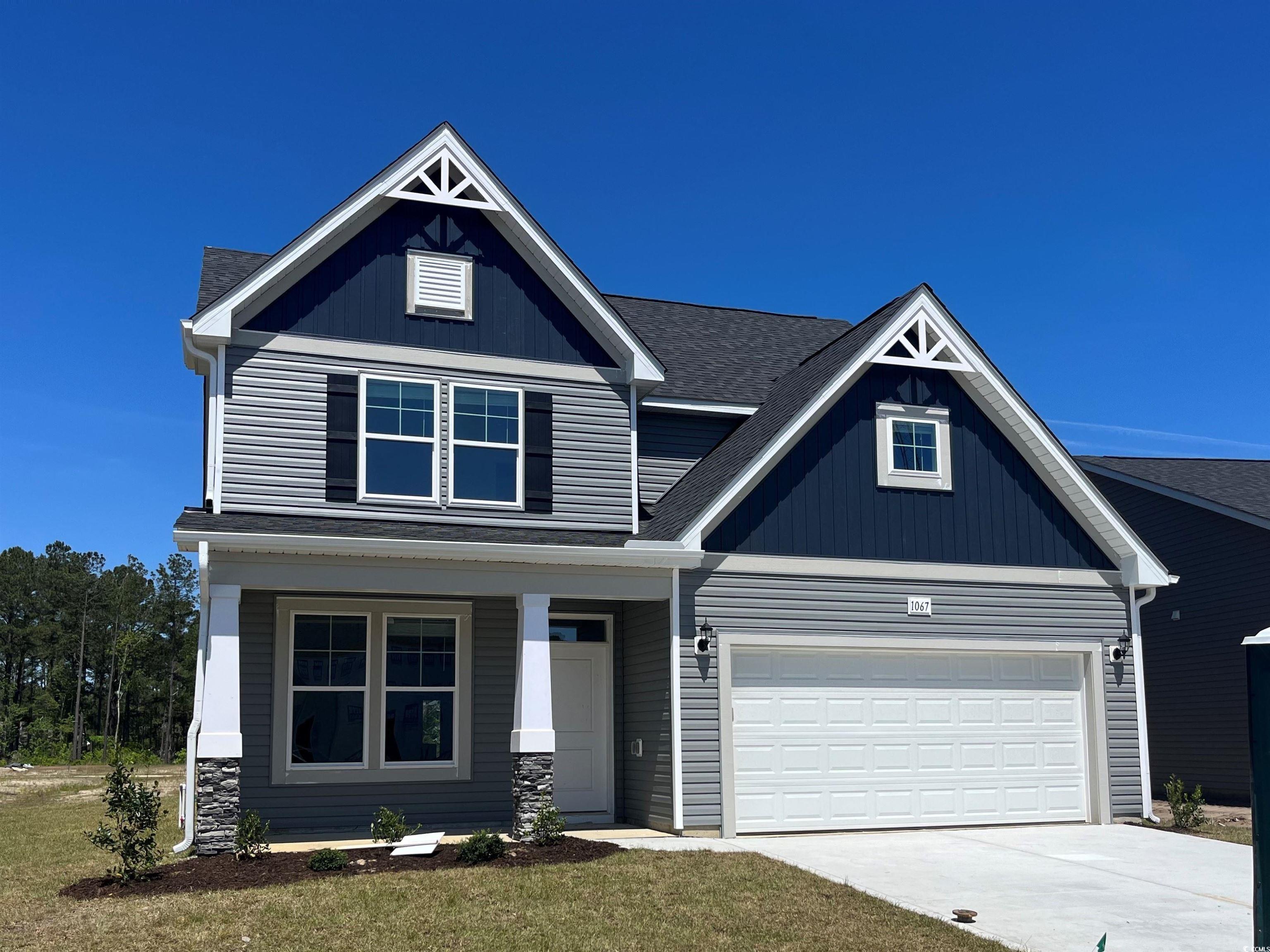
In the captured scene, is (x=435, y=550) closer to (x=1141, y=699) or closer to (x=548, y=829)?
(x=548, y=829)

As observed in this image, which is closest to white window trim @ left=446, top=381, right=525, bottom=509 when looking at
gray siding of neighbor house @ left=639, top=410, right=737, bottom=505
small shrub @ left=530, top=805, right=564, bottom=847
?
gray siding of neighbor house @ left=639, top=410, right=737, bottom=505

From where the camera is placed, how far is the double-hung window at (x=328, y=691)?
13961mm

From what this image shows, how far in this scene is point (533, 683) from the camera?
12.9 metres

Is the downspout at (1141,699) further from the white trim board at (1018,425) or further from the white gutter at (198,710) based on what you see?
the white gutter at (198,710)

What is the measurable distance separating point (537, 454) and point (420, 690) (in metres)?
3.22

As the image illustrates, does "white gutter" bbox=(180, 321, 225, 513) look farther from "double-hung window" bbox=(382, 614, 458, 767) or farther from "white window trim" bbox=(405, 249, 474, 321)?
"double-hung window" bbox=(382, 614, 458, 767)

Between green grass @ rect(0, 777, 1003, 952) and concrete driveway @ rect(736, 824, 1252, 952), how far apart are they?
0.63 meters

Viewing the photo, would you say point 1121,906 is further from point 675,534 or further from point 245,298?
point 245,298

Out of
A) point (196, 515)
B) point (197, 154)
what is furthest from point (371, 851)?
point (197, 154)

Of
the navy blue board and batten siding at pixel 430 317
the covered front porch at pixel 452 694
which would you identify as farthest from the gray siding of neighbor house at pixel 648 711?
the navy blue board and batten siding at pixel 430 317

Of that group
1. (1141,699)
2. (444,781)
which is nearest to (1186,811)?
(1141,699)

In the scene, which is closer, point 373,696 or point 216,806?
point 216,806

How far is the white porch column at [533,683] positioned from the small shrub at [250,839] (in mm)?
2703

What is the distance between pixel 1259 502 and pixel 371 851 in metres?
16.0
